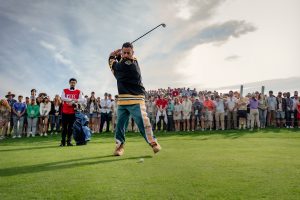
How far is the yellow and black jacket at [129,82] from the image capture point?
8.08 meters

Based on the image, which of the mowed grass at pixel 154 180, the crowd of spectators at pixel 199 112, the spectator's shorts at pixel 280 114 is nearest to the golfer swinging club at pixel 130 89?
the mowed grass at pixel 154 180

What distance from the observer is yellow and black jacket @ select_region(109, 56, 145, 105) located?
318 inches

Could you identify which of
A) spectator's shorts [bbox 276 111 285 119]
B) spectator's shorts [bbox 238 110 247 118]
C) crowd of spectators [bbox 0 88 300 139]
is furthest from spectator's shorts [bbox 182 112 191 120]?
spectator's shorts [bbox 276 111 285 119]

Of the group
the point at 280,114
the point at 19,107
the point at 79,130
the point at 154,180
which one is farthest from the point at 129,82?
the point at 280,114

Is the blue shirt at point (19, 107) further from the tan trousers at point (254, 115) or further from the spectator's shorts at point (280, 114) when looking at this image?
the spectator's shorts at point (280, 114)

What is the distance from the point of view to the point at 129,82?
812 cm

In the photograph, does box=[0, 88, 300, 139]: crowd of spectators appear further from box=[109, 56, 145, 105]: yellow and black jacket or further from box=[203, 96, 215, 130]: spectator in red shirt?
box=[109, 56, 145, 105]: yellow and black jacket

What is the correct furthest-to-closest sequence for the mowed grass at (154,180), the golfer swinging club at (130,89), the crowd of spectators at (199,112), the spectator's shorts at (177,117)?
the spectator's shorts at (177,117), the crowd of spectators at (199,112), the golfer swinging club at (130,89), the mowed grass at (154,180)

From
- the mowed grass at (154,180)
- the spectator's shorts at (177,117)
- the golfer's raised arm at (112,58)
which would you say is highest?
the golfer's raised arm at (112,58)

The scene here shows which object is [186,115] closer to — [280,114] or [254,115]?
[254,115]

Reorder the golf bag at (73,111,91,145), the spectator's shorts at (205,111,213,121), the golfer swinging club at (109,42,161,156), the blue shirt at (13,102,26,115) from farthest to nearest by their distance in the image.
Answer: the spectator's shorts at (205,111,213,121) < the blue shirt at (13,102,26,115) < the golf bag at (73,111,91,145) < the golfer swinging club at (109,42,161,156)

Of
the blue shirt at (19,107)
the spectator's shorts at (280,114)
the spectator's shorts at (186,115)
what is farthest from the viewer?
the spectator's shorts at (280,114)

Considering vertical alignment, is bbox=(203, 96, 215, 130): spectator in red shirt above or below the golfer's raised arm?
below

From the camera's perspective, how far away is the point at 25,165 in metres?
6.41
